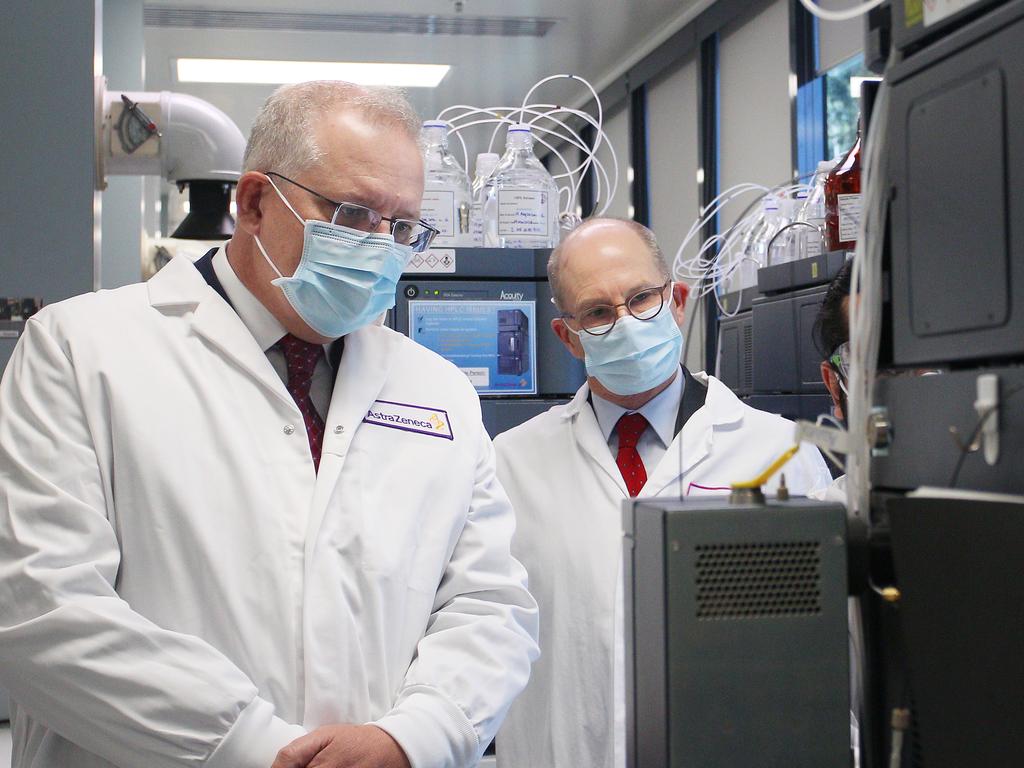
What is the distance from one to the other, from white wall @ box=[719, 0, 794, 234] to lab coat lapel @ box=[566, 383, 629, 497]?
3.31 m

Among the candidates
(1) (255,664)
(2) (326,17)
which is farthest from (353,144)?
(2) (326,17)

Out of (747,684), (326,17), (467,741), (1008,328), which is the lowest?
(467,741)

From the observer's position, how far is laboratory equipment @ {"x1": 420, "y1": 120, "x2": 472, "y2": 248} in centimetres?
205

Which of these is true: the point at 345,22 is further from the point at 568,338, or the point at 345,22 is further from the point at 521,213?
the point at 568,338

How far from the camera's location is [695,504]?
0.67m

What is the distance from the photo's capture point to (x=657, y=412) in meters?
1.83

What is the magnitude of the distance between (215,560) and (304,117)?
0.56 m

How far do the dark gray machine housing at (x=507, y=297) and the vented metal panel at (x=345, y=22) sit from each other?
13.1ft

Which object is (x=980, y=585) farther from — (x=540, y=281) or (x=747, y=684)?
(x=540, y=281)

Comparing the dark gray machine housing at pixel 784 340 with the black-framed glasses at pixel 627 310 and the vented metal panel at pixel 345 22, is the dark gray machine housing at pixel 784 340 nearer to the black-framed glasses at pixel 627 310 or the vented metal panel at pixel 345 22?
the black-framed glasses at pixel 627 310

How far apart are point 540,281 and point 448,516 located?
81cm

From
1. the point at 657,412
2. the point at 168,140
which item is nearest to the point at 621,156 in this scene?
the point at 168,140

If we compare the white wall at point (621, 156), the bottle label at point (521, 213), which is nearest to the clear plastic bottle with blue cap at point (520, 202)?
the bottle label at point (521, 213)

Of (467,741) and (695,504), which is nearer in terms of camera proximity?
(695,504)
